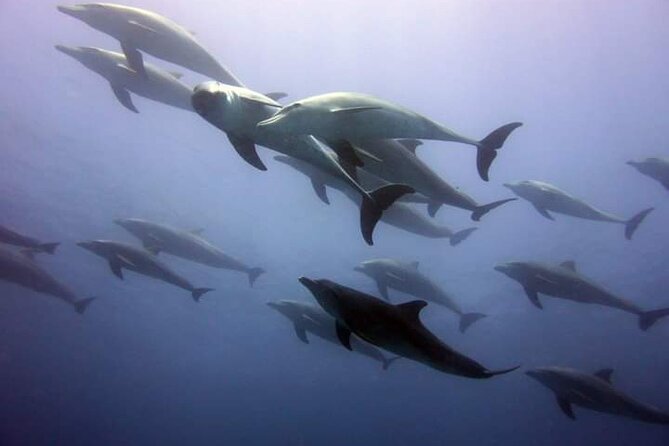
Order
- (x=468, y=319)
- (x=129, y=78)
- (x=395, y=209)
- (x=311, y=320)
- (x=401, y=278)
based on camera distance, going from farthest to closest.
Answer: (x=468, y=319) < (x=401, y=278) < (x=311, y=320) < (x=395, y=209) < (x=129, y=78)

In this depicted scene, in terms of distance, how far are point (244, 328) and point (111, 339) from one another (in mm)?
21306

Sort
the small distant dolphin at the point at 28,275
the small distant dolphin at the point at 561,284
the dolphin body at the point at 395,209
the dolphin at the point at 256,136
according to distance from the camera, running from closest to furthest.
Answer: the dolphin at the point at 256,136
the dolphin body at the point at 395,209
the small distant dolphin at the point at 561,284
the small distant dolphin at the point at 28,275

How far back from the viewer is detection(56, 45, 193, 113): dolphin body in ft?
28.6

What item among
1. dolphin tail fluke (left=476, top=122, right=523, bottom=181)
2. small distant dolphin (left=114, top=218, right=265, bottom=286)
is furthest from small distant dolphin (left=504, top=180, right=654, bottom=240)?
small distant dolphin (left=114, top=218, right=265, bottom=286)

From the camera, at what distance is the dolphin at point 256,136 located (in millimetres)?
4553

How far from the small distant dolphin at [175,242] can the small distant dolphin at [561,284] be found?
777cm

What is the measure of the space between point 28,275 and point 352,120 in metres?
16.1

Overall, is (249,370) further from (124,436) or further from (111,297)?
(124,436)

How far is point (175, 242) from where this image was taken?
14.1 meters

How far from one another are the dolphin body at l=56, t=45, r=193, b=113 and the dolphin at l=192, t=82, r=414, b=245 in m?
4.50

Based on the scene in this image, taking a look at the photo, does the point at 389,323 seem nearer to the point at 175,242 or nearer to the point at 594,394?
the point at 594,394

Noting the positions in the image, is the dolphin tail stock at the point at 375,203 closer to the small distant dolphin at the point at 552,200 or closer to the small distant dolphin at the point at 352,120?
the small distant dolphin at the point at 352,120

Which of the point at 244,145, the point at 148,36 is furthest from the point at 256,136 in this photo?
the point at 148,36

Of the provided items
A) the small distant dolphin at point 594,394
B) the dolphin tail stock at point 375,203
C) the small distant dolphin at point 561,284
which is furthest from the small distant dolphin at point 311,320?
the dolphin tail stock at point 375,203
